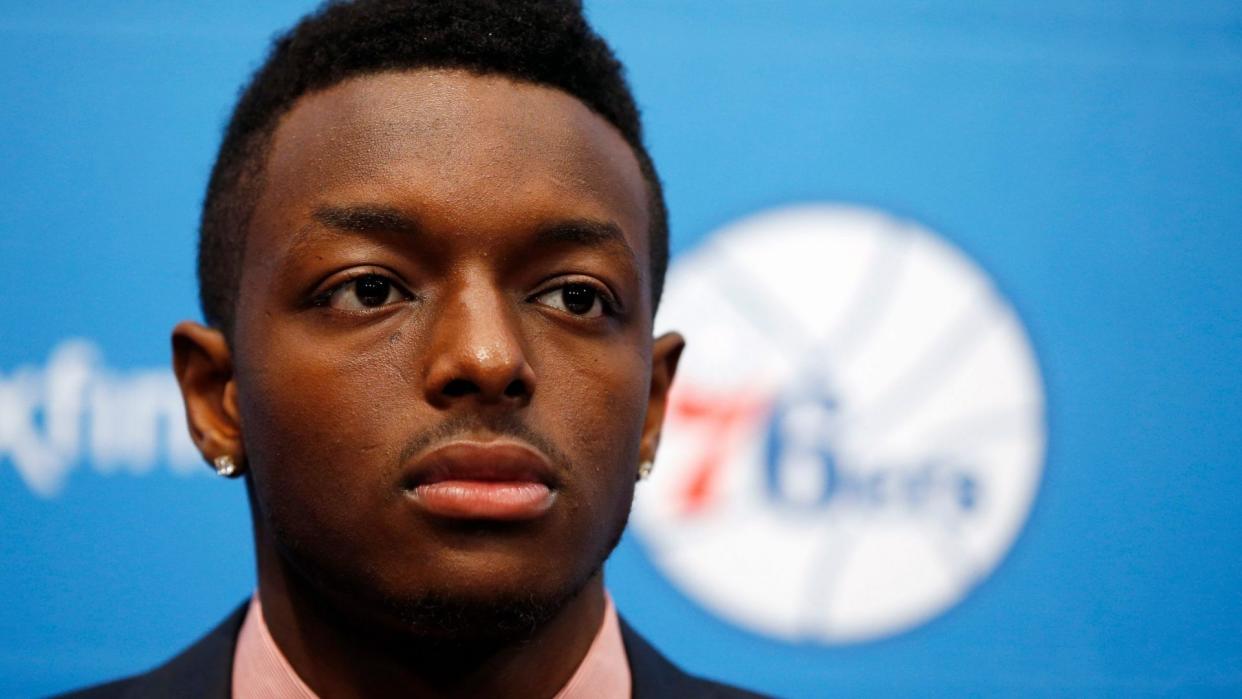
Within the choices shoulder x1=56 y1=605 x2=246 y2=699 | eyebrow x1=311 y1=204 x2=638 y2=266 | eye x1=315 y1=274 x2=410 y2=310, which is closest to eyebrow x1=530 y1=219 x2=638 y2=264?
eyebrow x1=311 y1=204 x2=638 y2=266

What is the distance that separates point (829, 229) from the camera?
140 cm

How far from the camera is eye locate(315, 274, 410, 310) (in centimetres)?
81

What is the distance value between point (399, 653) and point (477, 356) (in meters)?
0.27

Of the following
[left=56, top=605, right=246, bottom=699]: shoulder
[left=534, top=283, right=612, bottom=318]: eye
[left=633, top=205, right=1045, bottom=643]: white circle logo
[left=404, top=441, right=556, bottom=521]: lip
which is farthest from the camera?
[left=633, top=205, right=1045, bottom=643]: white circle logo

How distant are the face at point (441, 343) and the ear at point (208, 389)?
1.6 inches

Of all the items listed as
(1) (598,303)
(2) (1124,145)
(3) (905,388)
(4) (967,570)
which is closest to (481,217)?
(1) (598,303)

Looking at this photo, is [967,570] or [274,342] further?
[967,570]

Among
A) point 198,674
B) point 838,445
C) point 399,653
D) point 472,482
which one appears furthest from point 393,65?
point 838,445

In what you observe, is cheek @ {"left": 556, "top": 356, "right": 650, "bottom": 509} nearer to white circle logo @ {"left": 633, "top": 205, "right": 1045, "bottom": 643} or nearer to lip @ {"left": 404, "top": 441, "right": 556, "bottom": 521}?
lip @ {"left": 404, "top": 441, "right": 556, "bottom": 521}

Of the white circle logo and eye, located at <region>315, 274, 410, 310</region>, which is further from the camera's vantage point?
the white circle logo

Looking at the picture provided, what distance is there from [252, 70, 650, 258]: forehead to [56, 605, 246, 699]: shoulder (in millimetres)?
398

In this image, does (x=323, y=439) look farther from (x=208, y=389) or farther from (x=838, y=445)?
(x=838, y=445)

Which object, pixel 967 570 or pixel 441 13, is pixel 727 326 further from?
pixel 441 13

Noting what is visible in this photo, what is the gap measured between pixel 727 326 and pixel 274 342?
667 millimetres
